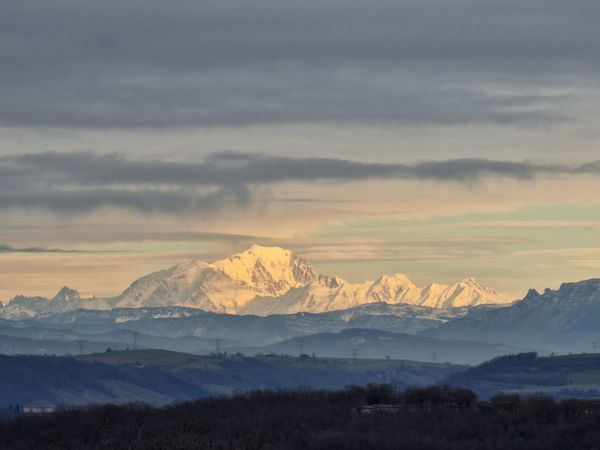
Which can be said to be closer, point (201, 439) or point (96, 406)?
point (201, 439)

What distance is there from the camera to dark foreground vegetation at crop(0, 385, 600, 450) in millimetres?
95812

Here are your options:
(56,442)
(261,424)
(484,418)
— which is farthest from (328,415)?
(56,442)

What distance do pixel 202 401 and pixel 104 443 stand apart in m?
16.0

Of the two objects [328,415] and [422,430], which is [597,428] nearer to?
[422,430]

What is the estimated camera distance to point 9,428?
112000mm

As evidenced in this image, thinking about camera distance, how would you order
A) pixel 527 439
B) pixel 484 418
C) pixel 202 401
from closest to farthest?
pixel 527 439
pixel 484 418
pixel 202 401

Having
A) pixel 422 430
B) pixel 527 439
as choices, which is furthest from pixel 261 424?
pixel 527 439

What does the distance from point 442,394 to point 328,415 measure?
9.30 meters

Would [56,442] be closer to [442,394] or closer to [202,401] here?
[202,401]

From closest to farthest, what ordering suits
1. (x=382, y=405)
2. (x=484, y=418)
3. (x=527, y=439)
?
(x=527, y=439), (x=484, y=418), (x=382, y=405)

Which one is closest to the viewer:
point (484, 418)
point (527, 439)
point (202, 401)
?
point (527, 439)

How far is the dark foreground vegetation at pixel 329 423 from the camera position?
95812 mm

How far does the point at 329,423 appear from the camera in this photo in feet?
341

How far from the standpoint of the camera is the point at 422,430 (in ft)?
326
